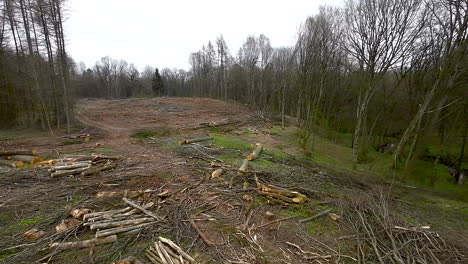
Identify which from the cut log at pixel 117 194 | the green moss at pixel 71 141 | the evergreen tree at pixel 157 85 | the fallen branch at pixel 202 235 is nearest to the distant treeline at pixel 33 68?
the green moss at pixel 71 141

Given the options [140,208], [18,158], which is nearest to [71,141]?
[18,158]

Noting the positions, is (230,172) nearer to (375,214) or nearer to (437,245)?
(375,214)

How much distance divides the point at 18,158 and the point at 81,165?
11.6 feet

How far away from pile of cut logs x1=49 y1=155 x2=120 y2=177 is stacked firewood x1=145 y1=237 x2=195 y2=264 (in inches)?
200

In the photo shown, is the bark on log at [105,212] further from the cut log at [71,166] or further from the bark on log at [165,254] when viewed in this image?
the cut log at [71,166]

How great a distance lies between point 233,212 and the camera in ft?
18.1

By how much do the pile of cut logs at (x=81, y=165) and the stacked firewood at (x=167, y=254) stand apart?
16.6 ft

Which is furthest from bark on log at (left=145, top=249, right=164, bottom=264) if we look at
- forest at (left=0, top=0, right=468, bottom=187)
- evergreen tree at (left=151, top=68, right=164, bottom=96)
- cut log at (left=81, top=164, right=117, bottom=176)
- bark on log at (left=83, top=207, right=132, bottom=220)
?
evergreen tree at (left=151, top=68, right=164, bottom=96)

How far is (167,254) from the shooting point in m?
3.83

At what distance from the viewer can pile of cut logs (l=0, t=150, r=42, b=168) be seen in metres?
8.31

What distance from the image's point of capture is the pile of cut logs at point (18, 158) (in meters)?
8.31

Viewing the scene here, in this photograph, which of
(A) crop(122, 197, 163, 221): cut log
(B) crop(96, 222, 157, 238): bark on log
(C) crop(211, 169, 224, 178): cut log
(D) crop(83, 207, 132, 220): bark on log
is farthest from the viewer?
(C) crop(211, 169, 224, 178): cut log

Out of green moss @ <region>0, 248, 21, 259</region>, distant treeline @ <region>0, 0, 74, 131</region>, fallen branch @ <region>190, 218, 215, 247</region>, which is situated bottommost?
green moss @ <region>0, 248, 21, 259</region>

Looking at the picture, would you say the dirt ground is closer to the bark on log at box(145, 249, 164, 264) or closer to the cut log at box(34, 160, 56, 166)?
the bark on log at box(145, 249, 164, 264)
